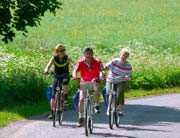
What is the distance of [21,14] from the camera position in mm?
22188

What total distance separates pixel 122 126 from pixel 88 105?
5.98 feet

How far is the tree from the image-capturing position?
22.1m

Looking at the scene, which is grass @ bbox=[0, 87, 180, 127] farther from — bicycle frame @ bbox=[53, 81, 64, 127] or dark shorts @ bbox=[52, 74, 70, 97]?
dark shorts @ bbox=[52, 74, 70, 97]

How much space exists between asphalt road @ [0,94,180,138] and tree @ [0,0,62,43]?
3.39m

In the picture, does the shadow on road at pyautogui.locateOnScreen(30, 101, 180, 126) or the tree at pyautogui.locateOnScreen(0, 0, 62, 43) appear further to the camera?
the tree at pyautogui.locateOnScreen(0, 0, 62, 43)

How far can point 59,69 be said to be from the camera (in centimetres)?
1719

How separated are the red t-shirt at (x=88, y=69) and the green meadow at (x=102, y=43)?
3.18 m

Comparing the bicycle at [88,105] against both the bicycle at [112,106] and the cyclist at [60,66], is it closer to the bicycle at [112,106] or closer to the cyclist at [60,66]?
the bicycle at [112,106]

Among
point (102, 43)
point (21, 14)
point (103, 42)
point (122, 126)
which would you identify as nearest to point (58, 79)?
point (122, 126)

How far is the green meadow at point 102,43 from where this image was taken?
859 inches

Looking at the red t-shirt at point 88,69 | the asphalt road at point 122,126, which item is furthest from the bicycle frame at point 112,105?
the red t-shirt at point 88,69

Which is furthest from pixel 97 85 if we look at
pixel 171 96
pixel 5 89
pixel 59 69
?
pixel 171 96

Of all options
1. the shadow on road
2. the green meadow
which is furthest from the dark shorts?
the green meadow

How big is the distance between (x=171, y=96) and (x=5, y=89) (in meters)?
6.60
